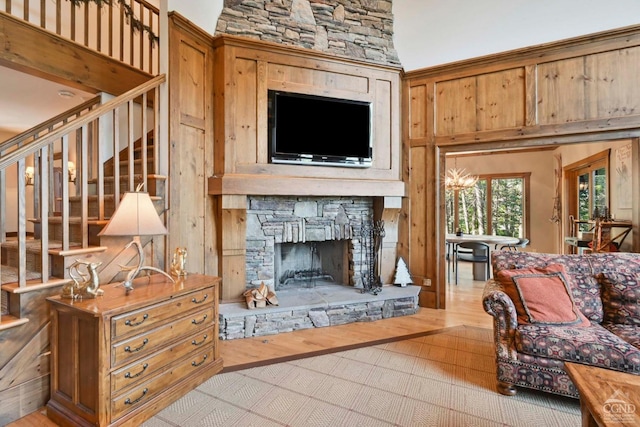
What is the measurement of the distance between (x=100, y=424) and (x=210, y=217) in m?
2.08

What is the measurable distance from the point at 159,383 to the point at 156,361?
154 mm

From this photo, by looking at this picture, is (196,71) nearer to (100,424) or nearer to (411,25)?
(411,25)

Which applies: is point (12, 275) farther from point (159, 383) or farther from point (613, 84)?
point (613, 84)

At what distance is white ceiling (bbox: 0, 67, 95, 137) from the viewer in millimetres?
4387

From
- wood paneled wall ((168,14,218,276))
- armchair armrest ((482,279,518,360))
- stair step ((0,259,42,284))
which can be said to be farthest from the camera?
wood paneled wall ((168,14,218,276))

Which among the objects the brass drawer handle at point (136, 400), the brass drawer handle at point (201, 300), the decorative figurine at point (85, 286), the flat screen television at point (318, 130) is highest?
the flat screen television at point (318, 130)

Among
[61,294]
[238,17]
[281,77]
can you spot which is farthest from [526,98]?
[61,294]

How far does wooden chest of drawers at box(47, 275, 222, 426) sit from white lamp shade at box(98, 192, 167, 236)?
0.42 meters

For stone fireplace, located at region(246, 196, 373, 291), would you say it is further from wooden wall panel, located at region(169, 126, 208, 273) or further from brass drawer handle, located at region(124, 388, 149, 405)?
brass drawer handle, located at region(124, 388, 149, 405)

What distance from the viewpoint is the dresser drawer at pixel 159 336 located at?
1.90 metres

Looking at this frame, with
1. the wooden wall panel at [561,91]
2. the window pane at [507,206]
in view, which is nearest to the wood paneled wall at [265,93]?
the wooden wall panel at [561,91]

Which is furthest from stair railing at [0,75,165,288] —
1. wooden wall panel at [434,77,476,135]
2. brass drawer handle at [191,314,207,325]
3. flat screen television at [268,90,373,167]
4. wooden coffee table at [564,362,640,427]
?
wooden wall panel at [434,77,476,135]

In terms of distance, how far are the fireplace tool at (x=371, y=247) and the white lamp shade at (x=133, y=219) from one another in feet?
8.85

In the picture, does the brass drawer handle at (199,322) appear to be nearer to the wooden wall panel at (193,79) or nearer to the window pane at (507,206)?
the wooden wall panel at (193,79)
